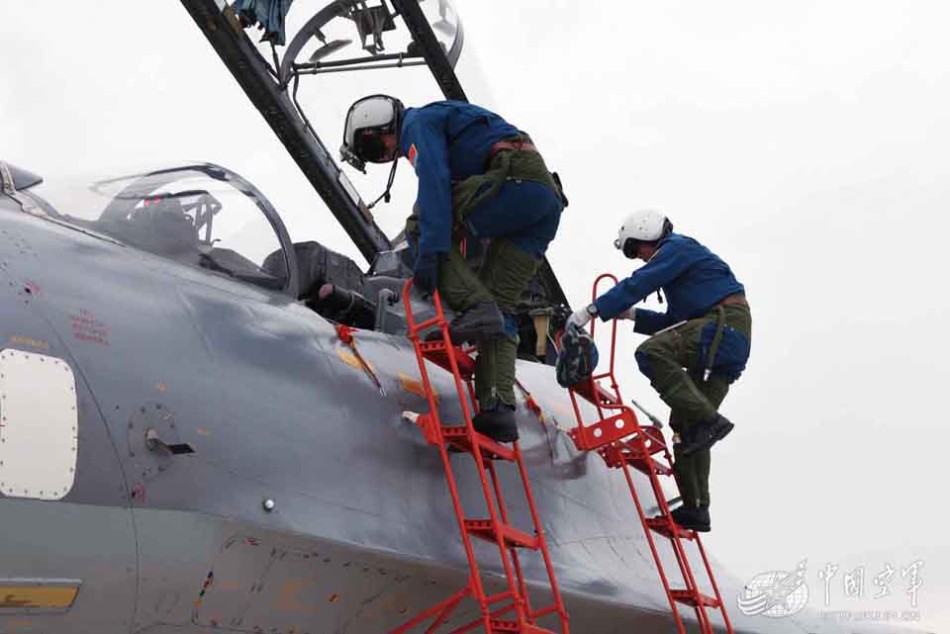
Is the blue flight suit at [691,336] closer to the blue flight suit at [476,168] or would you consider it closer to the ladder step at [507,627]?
the blue flight suit at [476,168]

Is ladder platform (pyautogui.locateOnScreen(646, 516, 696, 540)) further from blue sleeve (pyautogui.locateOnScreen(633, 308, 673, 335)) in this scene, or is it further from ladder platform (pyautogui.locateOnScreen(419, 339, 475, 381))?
ladder platform (pyautogui.locateOnScreen(419, 339, 475, 381))

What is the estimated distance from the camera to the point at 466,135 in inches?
167

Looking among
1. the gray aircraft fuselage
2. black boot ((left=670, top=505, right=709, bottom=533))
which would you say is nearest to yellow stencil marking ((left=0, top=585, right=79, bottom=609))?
the gray aircraft fuselage

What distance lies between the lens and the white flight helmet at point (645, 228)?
5.84m

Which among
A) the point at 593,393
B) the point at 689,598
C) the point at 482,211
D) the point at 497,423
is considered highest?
the point at 482,211

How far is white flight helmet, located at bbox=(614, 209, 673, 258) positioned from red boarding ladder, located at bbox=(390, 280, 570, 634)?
1.95 m

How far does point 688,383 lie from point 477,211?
161 cm

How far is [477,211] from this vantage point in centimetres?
416

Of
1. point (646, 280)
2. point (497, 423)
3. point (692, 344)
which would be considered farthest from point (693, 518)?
point (497, 423)

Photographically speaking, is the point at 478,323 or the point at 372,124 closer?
the point at 478,323

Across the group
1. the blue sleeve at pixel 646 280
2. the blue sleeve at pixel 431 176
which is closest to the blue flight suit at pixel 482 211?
the blue sleeve at pixel 431 176

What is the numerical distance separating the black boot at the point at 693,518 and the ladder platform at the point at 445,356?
180 centimetres

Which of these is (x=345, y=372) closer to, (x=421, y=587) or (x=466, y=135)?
(x=421, y=587)

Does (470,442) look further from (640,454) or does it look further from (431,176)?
(640,454)
